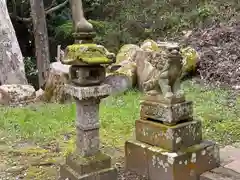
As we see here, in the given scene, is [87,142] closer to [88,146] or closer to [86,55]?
[88,146]

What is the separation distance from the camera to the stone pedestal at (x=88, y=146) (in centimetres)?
313

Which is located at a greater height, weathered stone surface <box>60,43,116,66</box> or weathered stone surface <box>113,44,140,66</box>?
weathered stone surface <box>60,43,116,66</box>

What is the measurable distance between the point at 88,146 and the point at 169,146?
71 cm

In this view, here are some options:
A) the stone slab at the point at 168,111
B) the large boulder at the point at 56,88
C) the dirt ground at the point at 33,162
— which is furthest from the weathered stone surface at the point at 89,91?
the large boulder at the point at 56,88

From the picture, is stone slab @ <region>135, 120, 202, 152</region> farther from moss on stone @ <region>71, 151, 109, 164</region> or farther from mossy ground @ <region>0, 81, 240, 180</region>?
mossy ground @ <region>0, 81, 240, 180</region>

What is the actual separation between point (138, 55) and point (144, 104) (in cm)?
431

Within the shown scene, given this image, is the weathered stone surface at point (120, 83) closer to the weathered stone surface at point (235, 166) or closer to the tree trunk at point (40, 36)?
the weathered stone surface at point (235, 166)

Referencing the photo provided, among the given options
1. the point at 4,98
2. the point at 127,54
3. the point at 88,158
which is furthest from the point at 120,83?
the point at 88,158

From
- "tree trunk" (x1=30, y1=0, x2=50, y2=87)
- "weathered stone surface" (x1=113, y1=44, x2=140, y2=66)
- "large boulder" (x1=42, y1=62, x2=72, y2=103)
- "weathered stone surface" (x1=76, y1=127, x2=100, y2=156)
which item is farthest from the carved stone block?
"tree trunk" (x1=30, y1=0, x2=50, y2=87)

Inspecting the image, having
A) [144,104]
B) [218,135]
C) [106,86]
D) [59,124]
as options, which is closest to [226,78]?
[218,135]

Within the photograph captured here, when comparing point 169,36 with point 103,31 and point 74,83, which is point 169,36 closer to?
point 103,31

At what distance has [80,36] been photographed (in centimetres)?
311

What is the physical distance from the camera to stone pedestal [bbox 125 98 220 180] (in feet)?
10.8

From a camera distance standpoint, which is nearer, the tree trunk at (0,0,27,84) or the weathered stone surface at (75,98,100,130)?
the weathered stone surface at (75,98,100,130)
